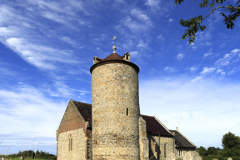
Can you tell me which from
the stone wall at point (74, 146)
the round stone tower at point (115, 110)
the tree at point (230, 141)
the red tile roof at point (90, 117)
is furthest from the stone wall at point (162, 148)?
the tree at point (230, 141)

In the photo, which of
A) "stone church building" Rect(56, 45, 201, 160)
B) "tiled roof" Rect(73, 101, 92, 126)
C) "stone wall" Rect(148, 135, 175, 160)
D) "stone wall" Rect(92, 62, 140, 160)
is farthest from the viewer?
"stone wall" Rect(148, 135, 175, 160)

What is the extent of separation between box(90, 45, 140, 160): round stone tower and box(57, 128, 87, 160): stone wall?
2.37 m

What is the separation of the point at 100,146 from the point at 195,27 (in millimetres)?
15068

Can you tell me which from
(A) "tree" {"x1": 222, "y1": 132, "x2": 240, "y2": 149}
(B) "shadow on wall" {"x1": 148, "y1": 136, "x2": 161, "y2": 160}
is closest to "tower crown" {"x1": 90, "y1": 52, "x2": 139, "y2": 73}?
(B) "shadow on wall" {"x1": 148, "y1": 136, "x2": 161, "y2": 160}

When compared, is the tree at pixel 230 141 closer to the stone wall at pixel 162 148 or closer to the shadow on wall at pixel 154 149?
the stone wall at pixel 162 148

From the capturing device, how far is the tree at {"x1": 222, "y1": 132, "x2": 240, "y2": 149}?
58.0m

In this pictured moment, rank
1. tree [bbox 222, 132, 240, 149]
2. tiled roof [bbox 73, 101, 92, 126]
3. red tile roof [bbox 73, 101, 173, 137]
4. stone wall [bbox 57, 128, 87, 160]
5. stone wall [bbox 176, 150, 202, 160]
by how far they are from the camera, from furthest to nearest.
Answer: tree [bbox 222, 132, 240, 149] → stone wall [bbox 176, 150, 202, 160] → red tile roof [bbox 73, 101, 173, 137] → tiled roof [bbox 73, 101, 92, 126] → stone wall [bbox 57, 128, 87, 160]

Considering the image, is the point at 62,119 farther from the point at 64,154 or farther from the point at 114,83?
the point at 114,83

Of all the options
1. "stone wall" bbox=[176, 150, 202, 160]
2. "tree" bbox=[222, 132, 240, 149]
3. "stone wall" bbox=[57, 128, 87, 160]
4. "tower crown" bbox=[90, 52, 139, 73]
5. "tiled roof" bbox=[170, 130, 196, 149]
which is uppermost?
"tower crown" bbox=[90, 52, 139, 73]

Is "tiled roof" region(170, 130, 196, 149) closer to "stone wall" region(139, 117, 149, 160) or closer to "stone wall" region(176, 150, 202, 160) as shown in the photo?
"stone wall" region(176, 150, 202, 160)

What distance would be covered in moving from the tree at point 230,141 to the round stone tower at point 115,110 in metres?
51.4

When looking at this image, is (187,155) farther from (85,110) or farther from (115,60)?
(115,60)

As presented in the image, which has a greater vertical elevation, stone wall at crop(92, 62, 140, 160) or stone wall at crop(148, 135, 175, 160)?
stone wall at crop(92, 62, 140, 160)

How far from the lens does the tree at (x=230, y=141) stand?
2283 inches
